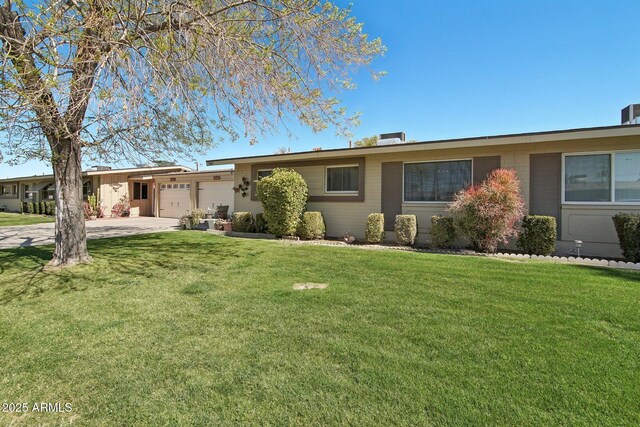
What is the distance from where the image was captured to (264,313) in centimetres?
381

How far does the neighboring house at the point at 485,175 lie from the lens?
24.7ft

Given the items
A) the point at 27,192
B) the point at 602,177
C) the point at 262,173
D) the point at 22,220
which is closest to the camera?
the point at 602,177

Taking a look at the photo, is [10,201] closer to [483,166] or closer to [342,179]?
[342,179]

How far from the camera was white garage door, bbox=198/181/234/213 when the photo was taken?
1720cm

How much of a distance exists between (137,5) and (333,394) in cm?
575

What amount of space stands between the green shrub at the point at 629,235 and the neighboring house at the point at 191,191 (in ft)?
49.1

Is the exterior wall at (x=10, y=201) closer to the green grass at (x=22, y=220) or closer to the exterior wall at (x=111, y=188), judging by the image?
the green grass at (x=22, y=220)

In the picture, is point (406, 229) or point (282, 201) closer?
point (406, 229)

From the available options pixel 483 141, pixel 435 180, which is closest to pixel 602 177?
pixel 483 141

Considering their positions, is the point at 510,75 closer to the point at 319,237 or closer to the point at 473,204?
the point at 473,204

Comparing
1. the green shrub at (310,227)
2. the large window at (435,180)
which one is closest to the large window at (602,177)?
the large window at (435,180)

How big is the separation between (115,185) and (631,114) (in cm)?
2532

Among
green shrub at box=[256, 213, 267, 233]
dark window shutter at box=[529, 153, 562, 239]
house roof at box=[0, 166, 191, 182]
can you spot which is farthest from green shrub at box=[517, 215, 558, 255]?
house roof at box=[0, 166, 191, 182]

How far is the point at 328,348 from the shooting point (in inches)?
116
